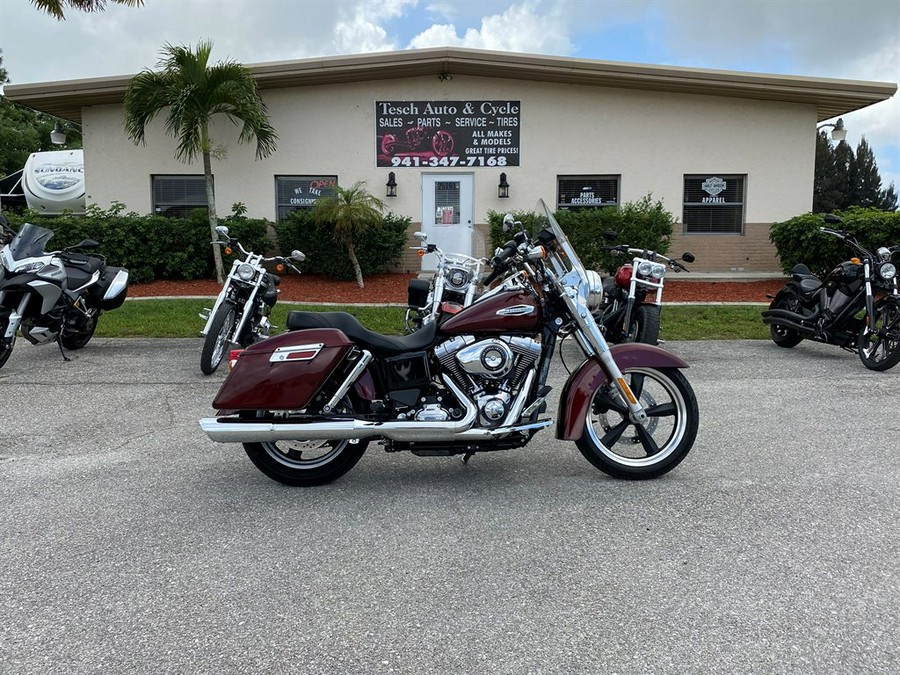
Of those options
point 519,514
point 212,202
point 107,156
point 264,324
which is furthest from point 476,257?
point 107,156

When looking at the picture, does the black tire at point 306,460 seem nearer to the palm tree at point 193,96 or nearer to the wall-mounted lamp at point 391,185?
the palm tree at point 193,96

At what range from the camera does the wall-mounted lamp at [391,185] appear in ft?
50.8

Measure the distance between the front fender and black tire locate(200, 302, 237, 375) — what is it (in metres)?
4.12

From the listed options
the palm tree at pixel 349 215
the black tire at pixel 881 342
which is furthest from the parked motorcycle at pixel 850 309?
the palm tree at pixel 349 215

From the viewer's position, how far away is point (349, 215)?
13.2m

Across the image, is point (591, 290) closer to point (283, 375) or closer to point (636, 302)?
point (283, 375)

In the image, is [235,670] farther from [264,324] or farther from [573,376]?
[264,324]

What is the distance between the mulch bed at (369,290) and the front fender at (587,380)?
28.3 feet

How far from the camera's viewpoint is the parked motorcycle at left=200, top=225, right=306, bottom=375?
6879mm

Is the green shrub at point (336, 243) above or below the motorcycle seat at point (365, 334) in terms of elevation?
above

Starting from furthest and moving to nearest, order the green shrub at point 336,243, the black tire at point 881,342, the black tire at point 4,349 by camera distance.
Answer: the green shrub at point 336,243 < the black tire at point 881,342 < the black tire at point 4,349

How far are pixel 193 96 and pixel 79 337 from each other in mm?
6969

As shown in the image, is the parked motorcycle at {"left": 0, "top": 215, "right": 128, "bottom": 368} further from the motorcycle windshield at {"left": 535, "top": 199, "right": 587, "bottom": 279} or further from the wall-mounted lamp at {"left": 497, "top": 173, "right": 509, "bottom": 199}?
the wall-mounted lamp at {"left": 497, "top": 173, "right": 509, "bottom": 199}

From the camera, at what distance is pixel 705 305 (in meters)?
11.9
